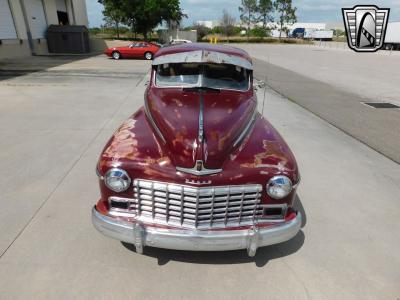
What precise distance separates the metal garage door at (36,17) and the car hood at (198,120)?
78.9ft

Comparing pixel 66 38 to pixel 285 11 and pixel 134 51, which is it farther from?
pixel 285 11

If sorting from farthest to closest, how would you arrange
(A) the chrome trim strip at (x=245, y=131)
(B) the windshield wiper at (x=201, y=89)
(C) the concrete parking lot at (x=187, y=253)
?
(B) the windshield wiper at (x=201, y=89), (A) the chrome trim strip at (x=245, y=131), (C) the concrete parking lot at (x=187, y=253)

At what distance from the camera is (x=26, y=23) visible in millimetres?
22125

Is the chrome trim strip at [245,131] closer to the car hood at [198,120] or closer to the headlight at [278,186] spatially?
the car hood at [198,120]

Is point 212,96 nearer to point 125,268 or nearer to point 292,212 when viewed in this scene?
point 292,212

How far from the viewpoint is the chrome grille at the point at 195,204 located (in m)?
2.56

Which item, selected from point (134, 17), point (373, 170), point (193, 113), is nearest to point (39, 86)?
point (193, 113)

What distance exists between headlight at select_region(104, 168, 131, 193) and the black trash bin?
2641 cm

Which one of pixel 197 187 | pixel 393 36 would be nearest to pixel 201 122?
pixel 197 187

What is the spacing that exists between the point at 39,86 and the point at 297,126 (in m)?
9.53

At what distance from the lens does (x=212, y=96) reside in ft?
11.6

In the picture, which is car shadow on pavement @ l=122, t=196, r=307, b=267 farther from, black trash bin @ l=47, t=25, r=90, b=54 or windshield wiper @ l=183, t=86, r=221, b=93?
black trash bin @ l=47, t=25, r=90, b=54

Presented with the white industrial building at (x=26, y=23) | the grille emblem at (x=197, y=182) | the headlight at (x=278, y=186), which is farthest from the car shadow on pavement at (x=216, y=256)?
the white industrial building at (x=26, y=23)

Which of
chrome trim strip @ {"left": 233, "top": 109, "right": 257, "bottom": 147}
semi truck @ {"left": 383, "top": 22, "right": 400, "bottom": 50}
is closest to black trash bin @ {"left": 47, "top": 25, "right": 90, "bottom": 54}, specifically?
chrome trim strip @ {"left": 233, "top": 109, "right": 257, "bottom": 147}
